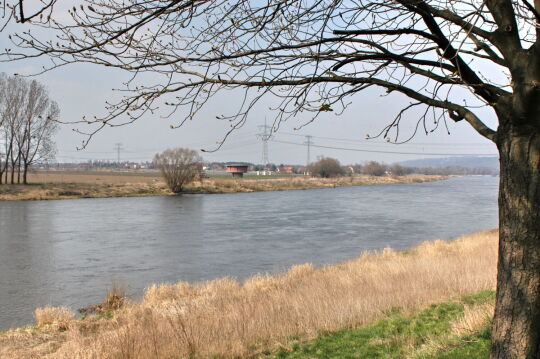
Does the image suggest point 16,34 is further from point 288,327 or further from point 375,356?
point 288,327

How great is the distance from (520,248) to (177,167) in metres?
52.0

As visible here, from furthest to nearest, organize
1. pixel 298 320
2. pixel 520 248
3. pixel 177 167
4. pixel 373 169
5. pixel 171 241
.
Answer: pixel 373 169, pixel 177 167, pixel 171 241, pixel 298 320, pixel 520 248

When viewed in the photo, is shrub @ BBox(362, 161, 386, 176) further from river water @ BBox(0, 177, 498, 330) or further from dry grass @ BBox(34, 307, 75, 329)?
dry grass @ BBox(34, 307, 75, 329)

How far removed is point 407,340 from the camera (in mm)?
5469

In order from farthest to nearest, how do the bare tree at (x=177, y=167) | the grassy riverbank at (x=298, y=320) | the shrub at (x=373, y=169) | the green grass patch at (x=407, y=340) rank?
the shrub at (x=373, y=169) < the bare tree at (x=177, y=167) < the grassy riverbank at (x=298, y=320) < the green grass patch at (x=407, y=340)

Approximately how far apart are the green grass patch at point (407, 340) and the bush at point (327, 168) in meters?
82.9

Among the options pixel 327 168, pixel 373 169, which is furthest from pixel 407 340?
pixel 373 169

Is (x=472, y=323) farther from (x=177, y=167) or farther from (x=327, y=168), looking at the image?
(x=327, y=168)

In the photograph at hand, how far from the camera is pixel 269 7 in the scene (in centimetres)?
384

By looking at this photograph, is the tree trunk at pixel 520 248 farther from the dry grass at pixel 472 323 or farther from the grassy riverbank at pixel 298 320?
the dry grass at pixel 472 323

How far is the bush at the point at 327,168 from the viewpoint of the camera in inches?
3543

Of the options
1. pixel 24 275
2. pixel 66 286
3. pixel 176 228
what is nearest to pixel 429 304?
pixel 66 286

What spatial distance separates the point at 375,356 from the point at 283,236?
1784 centimetres

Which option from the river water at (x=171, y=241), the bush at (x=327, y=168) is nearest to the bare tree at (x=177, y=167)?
the river water at (x=171, y=241)
